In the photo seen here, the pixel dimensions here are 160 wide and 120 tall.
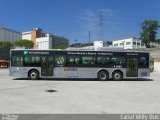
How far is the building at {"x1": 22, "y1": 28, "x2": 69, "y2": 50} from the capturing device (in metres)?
158

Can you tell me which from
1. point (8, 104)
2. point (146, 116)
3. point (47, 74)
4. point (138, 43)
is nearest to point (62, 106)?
point (8, 104)

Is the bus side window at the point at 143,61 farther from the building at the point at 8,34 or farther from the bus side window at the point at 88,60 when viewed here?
the building at the point at 8,34

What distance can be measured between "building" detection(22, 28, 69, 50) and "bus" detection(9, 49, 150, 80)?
132859mm

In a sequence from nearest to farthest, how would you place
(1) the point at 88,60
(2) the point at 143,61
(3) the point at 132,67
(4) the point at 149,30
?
(1) the point at 88,60 < (3) the point at 132,67 < (2) the point at 143,61 < (4) the point at 149,30

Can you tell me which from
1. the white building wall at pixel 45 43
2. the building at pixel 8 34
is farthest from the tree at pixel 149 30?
the building at pixel 8 34

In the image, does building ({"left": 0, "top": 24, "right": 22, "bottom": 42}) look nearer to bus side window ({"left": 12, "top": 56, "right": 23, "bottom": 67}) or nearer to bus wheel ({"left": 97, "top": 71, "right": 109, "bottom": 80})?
bus side window ({"left": 12, "top": 56, "right": 23, "bottom": 67})

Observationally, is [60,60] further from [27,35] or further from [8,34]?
[27,35]

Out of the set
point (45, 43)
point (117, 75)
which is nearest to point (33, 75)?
point (117, 75)

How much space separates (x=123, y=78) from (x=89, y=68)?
13.9 ft

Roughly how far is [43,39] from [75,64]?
137330 millimetres

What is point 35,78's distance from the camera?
23156 millimetres

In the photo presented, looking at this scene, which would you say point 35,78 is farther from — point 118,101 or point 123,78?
point 118,101

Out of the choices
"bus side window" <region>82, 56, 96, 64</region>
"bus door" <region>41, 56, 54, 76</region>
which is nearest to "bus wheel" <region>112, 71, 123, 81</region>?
"bus side window" <region>82, 56, 96, 64</region>

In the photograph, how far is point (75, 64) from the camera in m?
23.3
